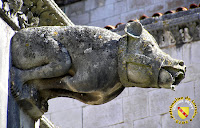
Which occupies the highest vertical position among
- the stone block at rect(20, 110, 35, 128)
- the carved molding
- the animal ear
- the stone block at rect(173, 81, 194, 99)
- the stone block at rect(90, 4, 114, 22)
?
the stone block at rect(90, 4, 114, 22)

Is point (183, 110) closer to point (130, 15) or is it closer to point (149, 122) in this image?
point (149, 122)

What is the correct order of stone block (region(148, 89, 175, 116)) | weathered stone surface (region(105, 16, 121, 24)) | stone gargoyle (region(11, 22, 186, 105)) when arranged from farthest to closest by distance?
weathered stone surface (region(105, 16, 121, 24))
stone block (region(148, 89, 175, 116))
stone gargoyle (region(11, 22, 186, 105))

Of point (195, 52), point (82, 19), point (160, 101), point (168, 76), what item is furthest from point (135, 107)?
point (168, 76)

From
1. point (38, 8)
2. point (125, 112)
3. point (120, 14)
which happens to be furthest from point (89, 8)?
point (38, 8)

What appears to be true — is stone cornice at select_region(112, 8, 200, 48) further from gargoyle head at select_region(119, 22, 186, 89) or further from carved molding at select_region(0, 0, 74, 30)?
gargoyle head at select_region(119, 22, 186, 89)

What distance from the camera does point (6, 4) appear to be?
7.29m

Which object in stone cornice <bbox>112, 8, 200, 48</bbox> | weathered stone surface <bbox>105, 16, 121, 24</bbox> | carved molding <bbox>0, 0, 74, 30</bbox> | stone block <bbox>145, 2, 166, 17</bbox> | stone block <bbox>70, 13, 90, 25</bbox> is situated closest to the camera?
carved molding <bbox>0, 0, 74, 30</bbox>

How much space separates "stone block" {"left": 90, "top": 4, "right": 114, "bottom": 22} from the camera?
1515 cm

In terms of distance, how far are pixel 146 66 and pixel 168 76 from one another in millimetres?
245

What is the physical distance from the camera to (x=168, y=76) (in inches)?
271

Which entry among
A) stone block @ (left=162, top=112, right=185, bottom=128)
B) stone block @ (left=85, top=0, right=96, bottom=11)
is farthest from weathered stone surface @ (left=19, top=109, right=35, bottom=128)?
stone block @ (left=85, top=0, right=96, bottom=11)

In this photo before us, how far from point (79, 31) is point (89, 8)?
8.25 metres

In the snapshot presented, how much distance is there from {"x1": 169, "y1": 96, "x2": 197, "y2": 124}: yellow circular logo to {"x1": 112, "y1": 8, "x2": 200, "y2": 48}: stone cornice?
111cm

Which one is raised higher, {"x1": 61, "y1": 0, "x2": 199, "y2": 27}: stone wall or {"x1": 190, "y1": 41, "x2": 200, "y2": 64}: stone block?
{"x1": 61, "y1": 0, "x2": 199, "y2": 27}: stone wall
